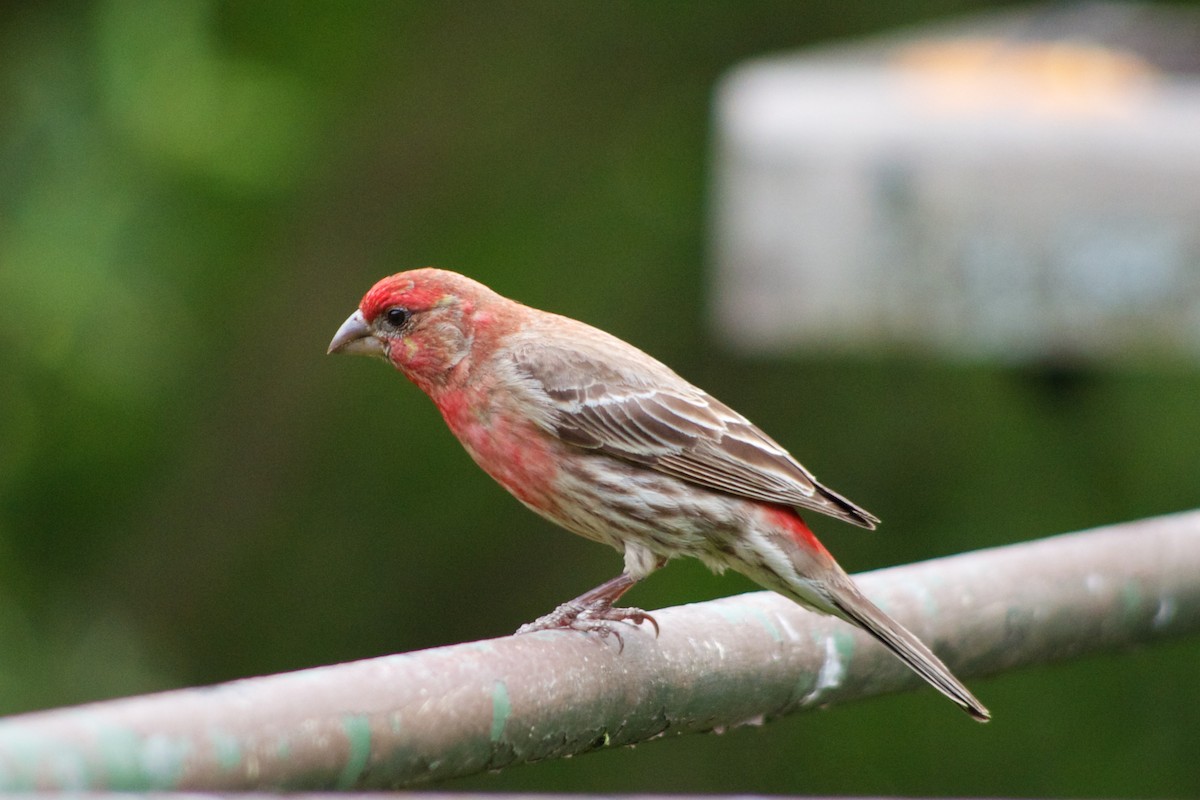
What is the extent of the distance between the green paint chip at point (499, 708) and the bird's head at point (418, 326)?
6.24 ft

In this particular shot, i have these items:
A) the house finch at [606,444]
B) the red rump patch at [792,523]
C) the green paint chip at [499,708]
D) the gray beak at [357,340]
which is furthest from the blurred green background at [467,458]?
the green paint chip at [499,708]

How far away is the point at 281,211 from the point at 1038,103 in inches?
165

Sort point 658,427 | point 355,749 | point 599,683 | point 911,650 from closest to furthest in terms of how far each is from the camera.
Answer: point 355,749 → point 599,683 → point 911,650 → point 658,427

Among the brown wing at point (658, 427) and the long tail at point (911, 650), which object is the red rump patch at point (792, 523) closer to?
the brown wing at point (658, 427)

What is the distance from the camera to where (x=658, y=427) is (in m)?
4.42

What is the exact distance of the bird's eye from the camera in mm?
4586

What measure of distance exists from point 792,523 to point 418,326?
1.08m

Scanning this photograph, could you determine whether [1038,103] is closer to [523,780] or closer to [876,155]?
[876,155]

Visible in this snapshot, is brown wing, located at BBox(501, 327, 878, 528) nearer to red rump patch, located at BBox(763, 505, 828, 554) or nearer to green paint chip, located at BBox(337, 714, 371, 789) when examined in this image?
red rump patch, located at BBox(763, 505, 828, 554)

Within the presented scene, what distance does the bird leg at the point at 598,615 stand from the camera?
3404 mm

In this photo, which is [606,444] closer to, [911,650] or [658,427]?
[658,427]

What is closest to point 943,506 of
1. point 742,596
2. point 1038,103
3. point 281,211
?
point 1038,103

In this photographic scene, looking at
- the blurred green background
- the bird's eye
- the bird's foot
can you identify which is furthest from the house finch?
the blurred green background

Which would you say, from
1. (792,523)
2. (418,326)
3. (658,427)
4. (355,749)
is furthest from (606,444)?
(355,749)
